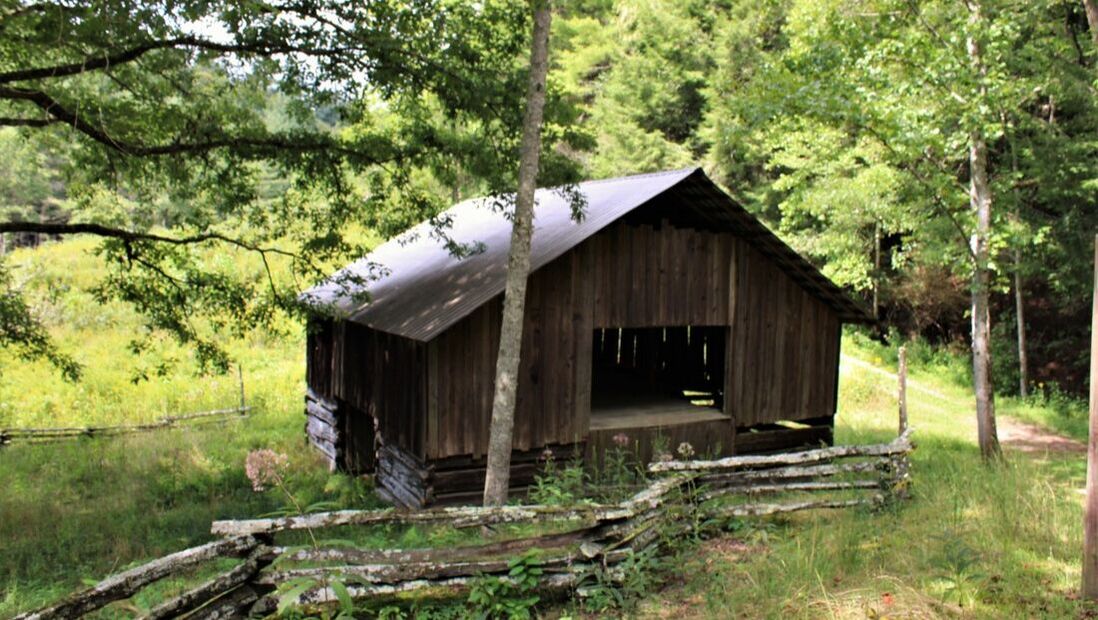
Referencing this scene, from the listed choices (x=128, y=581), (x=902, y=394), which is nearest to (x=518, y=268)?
(x=128, y=581)

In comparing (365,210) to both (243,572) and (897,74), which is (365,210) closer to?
(243,572)

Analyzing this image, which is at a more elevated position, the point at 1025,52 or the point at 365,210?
the point at 1025,52

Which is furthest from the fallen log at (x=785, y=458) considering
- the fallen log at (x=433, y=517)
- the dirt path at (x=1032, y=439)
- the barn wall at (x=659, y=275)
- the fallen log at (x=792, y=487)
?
the dirt path at (x=1032, y=439)

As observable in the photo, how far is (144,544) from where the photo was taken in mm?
10234

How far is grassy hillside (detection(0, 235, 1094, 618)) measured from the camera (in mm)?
5438

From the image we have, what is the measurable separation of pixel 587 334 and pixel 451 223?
2.65 meters

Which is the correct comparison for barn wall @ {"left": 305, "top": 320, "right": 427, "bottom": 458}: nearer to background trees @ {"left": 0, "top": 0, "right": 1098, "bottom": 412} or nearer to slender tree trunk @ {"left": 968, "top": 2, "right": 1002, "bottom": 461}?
background trees @ {"left": 0, "top": 0, "right": 1098, "bottom": 412}

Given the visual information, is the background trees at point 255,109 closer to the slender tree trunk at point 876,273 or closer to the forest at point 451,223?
the forest at point 451,223

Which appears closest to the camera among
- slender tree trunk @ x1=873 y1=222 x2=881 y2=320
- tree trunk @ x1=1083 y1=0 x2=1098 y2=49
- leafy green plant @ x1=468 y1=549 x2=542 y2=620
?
leafy green plant @ x1=468 y1=549 x2=542 y2=620

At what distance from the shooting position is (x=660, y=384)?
53.3 ft

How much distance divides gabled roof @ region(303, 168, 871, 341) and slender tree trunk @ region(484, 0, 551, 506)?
3.15 feet

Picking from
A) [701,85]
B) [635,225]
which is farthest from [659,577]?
[701,85]

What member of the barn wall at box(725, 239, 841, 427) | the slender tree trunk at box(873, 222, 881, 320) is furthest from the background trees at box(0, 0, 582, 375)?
the slender tree trunk at box(873, 222, 881, 320)

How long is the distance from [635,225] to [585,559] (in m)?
6.25
